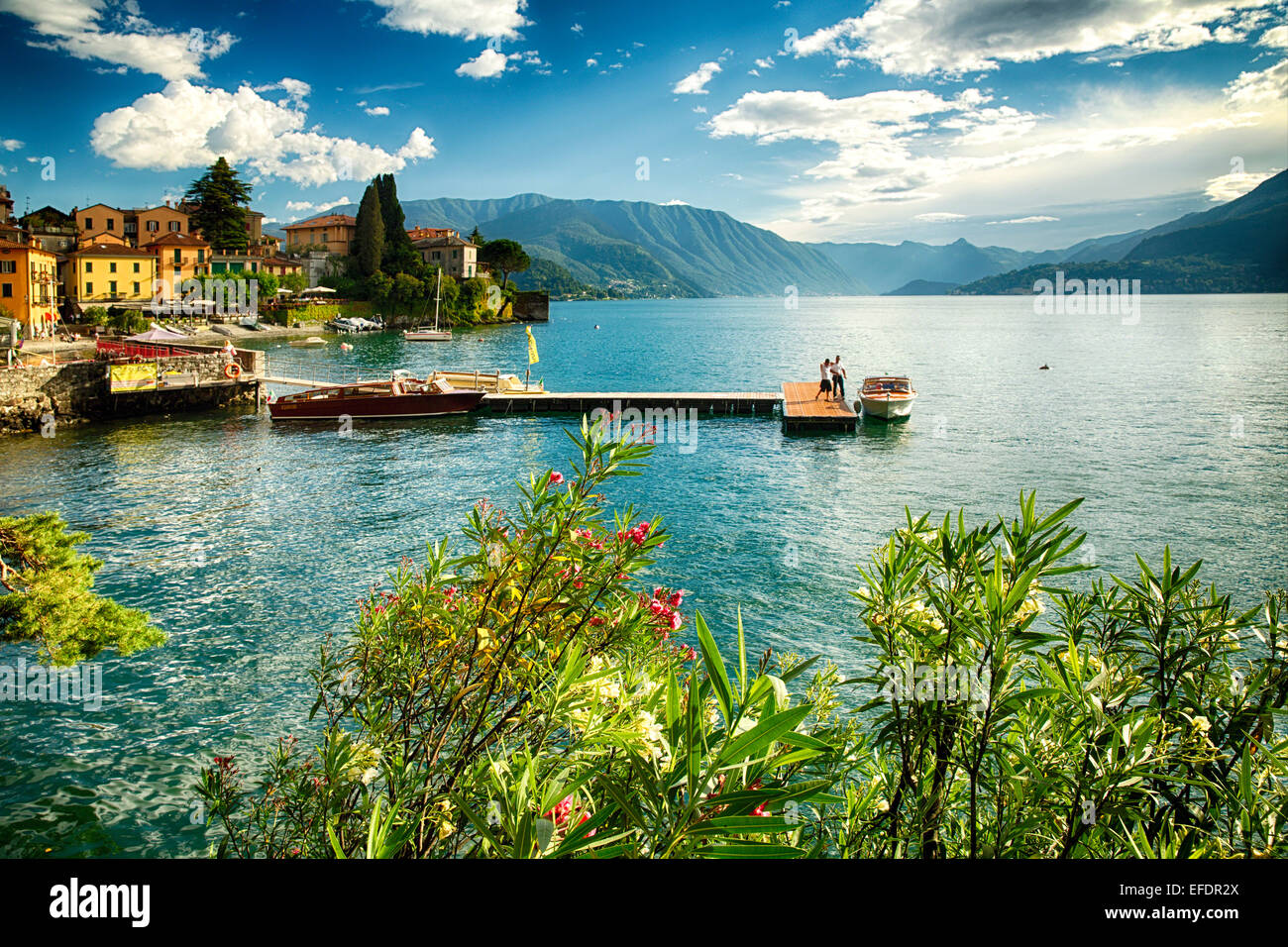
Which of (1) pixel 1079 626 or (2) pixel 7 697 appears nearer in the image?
(1) pixel 1079 626

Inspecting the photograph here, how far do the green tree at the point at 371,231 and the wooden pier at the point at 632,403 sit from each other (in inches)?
3074

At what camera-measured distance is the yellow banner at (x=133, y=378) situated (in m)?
34.1

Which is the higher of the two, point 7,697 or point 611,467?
point 611,467

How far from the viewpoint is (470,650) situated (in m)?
3.98

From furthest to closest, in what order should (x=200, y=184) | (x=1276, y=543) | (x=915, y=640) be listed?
(x=200, y=184), (x=1276, y=543), (x=915, y=640)

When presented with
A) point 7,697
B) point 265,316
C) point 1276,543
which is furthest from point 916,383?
point 265,316

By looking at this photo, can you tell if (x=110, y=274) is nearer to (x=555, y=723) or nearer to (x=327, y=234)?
(x=327, y=234)

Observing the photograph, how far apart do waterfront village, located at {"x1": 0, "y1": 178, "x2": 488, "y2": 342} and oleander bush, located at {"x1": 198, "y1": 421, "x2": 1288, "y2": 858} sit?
146 ft

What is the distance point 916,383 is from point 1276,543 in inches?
1411

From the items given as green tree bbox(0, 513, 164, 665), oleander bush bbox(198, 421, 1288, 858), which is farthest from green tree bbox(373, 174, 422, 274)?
oleander bush bbox(198, 421, 1288, 858)

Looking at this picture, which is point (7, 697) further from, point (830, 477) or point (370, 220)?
point (370, 220)

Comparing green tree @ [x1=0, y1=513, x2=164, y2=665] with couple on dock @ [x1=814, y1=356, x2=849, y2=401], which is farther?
couple on dock @ [x1=814, y1=356, x2=849, y2=401]

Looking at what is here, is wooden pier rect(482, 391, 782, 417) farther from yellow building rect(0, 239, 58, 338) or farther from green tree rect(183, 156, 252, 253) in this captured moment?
green tree rect(183, 156, 252, 253)

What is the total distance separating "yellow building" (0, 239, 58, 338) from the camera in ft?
140
